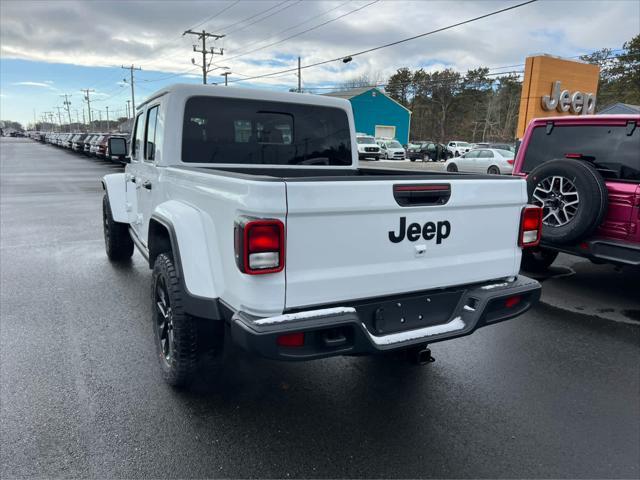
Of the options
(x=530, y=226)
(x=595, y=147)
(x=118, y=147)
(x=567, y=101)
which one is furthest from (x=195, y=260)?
(x=567, y=101)

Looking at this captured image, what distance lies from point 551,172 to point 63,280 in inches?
231

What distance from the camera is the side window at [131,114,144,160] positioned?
4821 millimetres

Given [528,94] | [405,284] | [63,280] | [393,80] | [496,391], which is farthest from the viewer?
[393,80]

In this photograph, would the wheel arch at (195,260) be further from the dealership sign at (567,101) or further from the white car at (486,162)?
the dealership sign at (567,101)

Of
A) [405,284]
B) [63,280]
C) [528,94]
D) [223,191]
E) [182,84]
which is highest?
[528,94]

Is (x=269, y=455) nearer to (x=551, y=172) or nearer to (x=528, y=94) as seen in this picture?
(x=551, y=172)

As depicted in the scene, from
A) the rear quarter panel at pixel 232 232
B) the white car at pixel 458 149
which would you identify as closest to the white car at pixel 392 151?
the white car at pixel 458 149

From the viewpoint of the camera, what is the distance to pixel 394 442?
2779mm

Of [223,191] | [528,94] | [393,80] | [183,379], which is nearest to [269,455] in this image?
[183,379]

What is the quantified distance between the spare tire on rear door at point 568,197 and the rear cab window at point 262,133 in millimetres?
2412

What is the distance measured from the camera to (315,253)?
7.89 ft

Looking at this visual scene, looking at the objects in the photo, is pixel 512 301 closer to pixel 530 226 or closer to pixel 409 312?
pixel 530 226

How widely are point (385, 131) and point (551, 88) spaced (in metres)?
35.0

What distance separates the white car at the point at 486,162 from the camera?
68.7 feet
